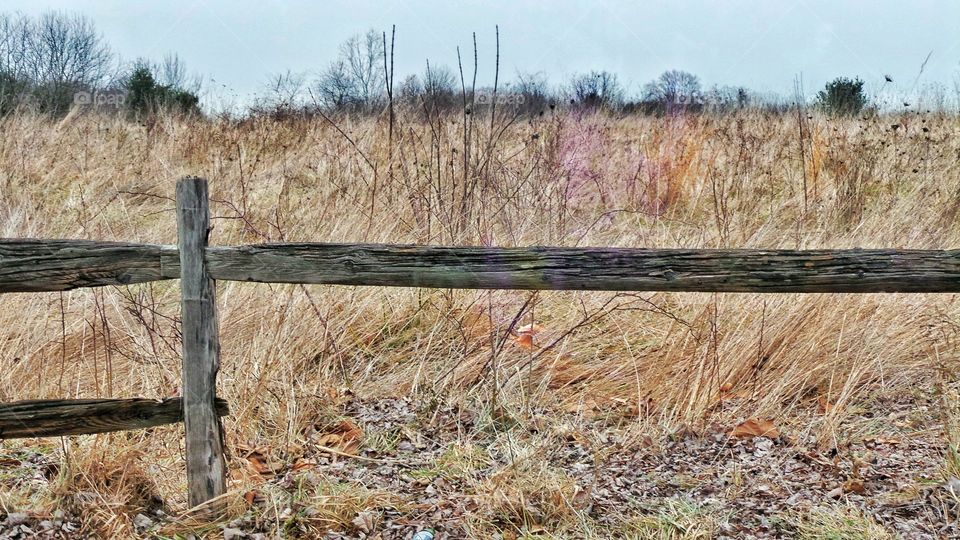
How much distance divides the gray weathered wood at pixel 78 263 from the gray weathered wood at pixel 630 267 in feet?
0.70

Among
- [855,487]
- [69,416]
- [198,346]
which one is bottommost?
[855,487]

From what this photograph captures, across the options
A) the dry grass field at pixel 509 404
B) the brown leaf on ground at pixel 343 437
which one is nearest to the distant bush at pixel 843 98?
the dry grass field at pixel 509 404

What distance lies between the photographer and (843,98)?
46.7ft

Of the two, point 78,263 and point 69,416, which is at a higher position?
point 78,263

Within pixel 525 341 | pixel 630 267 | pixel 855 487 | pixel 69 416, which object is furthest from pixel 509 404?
pixel 69 416

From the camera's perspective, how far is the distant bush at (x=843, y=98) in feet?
38.7

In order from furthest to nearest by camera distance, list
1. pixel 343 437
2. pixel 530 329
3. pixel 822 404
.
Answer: pixel 530 329
pixel 822 404
pixel 343 437

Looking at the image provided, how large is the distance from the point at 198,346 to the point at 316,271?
0.49m

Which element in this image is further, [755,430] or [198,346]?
[755,430]

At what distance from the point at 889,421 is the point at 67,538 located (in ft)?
11.7

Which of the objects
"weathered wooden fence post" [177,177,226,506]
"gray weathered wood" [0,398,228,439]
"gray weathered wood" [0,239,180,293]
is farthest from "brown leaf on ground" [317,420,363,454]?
"gray weathered wood" [0,239,180,293]

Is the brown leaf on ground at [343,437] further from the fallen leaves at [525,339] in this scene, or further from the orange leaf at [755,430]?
the orange leaf at [755,430]

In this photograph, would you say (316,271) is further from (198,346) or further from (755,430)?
(755,430)

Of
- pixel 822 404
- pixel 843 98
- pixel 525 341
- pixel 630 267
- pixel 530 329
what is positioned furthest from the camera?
pixel 843 98
